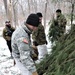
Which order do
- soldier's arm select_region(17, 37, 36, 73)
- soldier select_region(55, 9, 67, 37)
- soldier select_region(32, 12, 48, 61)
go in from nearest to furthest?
soldier's arm select_region(17, 37, 36, 73) < soldier select_region(32, 12, 48, 61) < soldier select_region(55, 9, 67, 37)

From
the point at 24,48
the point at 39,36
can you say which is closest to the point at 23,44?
the point at 24,48

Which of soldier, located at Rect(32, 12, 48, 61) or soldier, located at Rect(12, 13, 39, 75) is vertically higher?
soldier, located at Rect(12, 13, 39, 75)

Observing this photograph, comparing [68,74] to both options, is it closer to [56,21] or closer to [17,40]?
[17,40]

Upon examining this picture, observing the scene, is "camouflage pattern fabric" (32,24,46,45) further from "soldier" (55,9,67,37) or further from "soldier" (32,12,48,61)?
"soldier" (55,9,67,37)

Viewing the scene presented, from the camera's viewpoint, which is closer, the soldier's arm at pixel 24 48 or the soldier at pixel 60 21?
the soldier's arm at pixel 24 48

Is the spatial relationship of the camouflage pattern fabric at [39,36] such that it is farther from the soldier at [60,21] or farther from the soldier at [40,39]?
the soldier at [60,21]

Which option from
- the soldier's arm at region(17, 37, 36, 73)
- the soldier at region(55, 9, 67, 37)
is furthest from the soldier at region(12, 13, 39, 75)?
the soldier at region(55, 9, 67, 37)

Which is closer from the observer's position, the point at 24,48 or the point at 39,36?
the point at 24,48

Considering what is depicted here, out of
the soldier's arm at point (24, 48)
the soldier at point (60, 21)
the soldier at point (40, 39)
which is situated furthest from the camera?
the soldier at point (60, 21)

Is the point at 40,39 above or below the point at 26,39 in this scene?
below

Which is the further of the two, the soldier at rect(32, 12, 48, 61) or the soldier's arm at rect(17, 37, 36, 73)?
the soldier at rect(32, 12, 48, 61)

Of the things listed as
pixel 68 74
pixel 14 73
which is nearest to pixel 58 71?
pixel 68 74

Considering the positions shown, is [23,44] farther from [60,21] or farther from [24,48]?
[60,21]

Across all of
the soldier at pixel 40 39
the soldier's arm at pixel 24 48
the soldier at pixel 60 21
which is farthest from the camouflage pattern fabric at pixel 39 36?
the soldier's arm at pixel 24 48
